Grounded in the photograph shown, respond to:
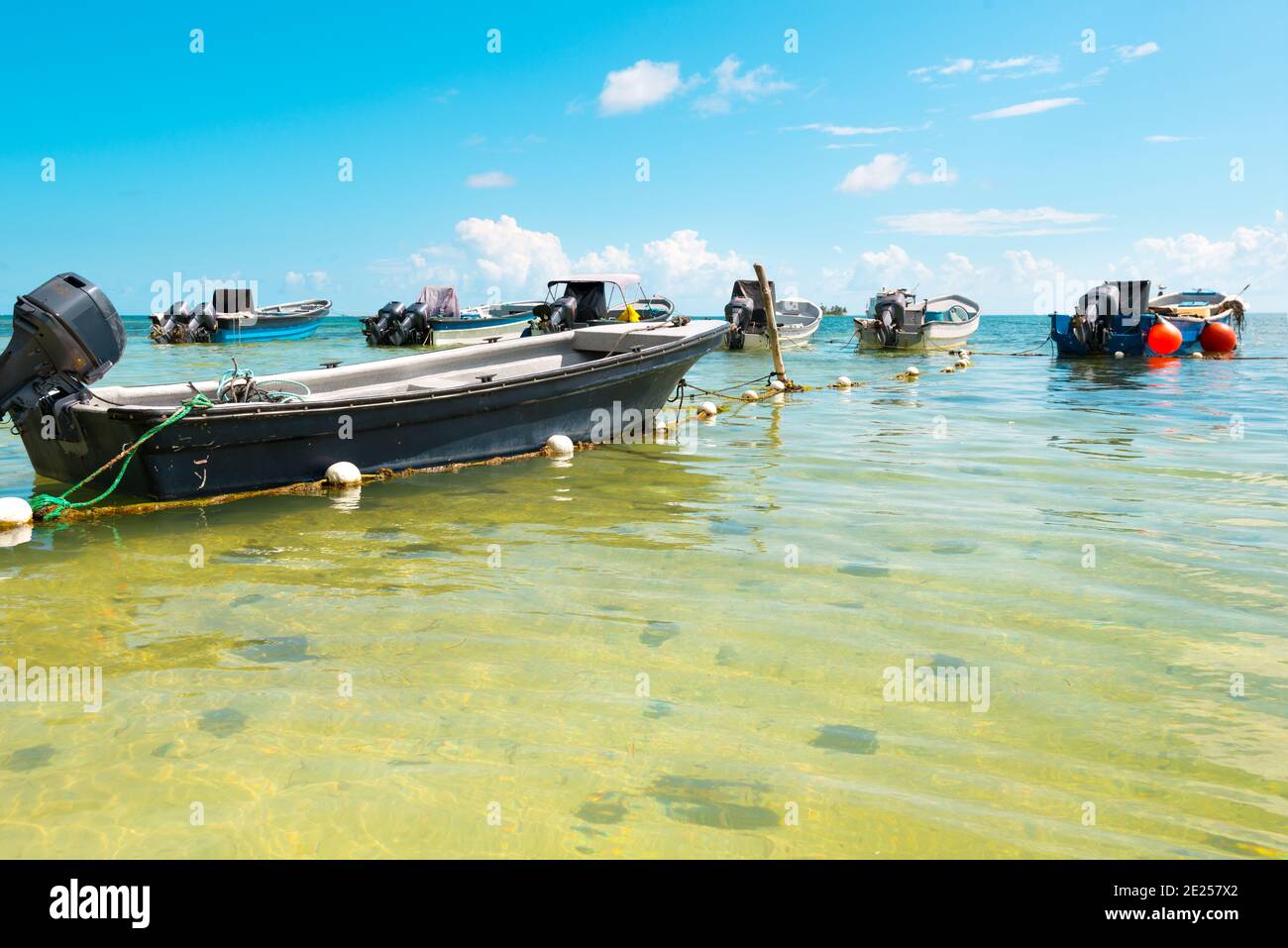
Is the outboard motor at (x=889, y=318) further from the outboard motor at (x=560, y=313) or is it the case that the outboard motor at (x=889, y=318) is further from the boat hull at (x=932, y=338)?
the outboard motor at (x=560, y=313)

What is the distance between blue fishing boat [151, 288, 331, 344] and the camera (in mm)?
40406

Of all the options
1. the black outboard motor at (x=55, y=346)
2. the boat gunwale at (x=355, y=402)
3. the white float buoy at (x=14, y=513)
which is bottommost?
the white float buoy at (x=14, y=513)

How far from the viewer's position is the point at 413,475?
9867 mm

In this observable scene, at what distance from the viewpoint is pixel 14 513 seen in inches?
296

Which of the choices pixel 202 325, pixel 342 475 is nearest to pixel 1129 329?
pixel 342 475

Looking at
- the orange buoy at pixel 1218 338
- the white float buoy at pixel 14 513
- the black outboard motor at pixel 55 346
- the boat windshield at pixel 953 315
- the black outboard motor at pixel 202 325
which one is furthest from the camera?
the black outboard motor at pixel 202 325

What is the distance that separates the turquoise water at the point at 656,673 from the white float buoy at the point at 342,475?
242mm

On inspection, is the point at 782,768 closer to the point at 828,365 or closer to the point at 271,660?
the point at 271,660

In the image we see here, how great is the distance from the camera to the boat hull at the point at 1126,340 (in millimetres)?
33344

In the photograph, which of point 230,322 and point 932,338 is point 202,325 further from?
point 932,338

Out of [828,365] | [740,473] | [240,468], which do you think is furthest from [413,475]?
[828,365]

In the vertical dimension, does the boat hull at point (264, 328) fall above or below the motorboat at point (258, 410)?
above

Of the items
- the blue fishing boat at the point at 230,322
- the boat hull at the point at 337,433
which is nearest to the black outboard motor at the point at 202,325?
the blue fishing boat at the point at 230,322
